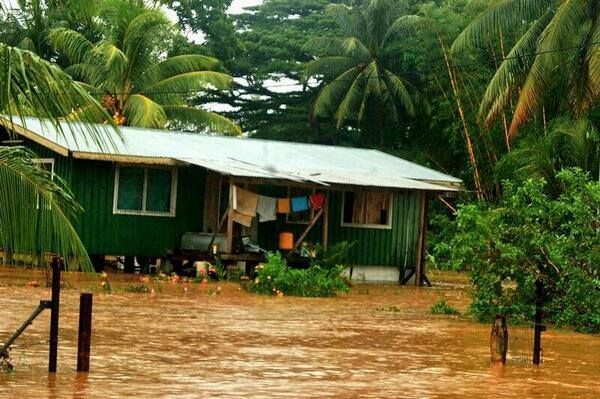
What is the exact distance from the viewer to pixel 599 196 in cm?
1984

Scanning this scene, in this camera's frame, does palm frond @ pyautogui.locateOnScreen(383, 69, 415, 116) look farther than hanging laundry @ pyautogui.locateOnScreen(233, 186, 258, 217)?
Yes

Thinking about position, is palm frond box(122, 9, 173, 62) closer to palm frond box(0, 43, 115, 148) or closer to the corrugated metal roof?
the corrugated metal roof

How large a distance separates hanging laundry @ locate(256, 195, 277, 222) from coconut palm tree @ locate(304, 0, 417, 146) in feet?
65.5

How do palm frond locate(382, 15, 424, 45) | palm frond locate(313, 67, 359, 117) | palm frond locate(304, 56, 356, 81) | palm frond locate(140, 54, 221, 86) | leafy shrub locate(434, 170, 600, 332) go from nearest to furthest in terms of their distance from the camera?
leafy shrub locate(434, 170, 600, 332) → palm frond locate(140, 54, 221, 86) → palm frond locate(382, 15, 424, 45) → palm frond locate(313, 67, 359, 117) → palm frond locate(304, 56, 356, 81)

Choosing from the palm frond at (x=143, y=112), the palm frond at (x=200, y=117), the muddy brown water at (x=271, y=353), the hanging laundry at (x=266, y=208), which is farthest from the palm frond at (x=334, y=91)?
the muddy brown water at (x=271, y=353)

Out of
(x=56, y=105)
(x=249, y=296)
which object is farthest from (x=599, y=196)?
(x=56, y=105)

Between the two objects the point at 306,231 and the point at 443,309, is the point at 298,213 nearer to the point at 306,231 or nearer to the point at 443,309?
the point at 306,231

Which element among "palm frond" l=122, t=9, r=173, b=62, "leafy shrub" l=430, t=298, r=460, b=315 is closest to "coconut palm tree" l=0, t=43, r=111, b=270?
"leafy shrub" l=430, t=298, r=460, b=315

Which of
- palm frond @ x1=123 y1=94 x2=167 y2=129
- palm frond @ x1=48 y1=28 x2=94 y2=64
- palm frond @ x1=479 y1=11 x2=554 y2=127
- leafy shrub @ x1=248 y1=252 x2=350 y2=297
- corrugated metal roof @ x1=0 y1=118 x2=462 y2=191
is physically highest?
palm frond @ x1=48 y1=28 x2=94 y2=64

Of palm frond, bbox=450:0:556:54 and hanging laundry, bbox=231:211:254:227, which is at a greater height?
palm frond, bbox=450:0:556:54

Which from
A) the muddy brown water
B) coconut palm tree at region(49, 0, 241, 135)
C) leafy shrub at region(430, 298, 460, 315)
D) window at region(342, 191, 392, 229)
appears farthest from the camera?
coconut palm tree at region(49, 0, 241, 135)

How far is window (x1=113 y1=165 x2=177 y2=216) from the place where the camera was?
28.9 metres

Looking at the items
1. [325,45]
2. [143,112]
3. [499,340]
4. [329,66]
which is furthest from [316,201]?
[325,45]

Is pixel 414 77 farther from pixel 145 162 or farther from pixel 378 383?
pixel 378 383
